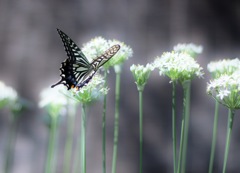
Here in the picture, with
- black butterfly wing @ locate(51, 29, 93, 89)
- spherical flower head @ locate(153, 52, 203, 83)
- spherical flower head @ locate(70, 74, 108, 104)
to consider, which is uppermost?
black butterfly wing @ locate(51, 29, 93, 89)

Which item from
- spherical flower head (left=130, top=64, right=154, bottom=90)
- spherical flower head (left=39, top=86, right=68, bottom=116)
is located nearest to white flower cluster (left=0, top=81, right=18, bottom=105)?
spherical flower head (left=39, top=86, right=68, bottom=116)

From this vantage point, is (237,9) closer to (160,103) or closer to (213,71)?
(160,103)

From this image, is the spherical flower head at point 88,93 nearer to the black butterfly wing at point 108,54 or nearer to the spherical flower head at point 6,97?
the black butterfly wing at point 108,54

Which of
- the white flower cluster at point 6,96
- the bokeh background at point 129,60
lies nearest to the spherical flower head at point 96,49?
the white flower cluster at point 6,96

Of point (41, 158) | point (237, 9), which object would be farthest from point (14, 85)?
point (237, 9)

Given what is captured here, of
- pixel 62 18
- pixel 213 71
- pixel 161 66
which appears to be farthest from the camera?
pixel 62 18

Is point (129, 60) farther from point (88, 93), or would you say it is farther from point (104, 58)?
point (88, 93)

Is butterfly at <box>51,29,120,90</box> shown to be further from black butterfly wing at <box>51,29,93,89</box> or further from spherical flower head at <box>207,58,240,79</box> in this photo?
spherical flower head at <box>207,58,240,79</box>

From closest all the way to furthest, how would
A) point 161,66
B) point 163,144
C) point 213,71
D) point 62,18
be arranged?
point 161,66 → point 213,71 → point 163,144 → point 62,18
